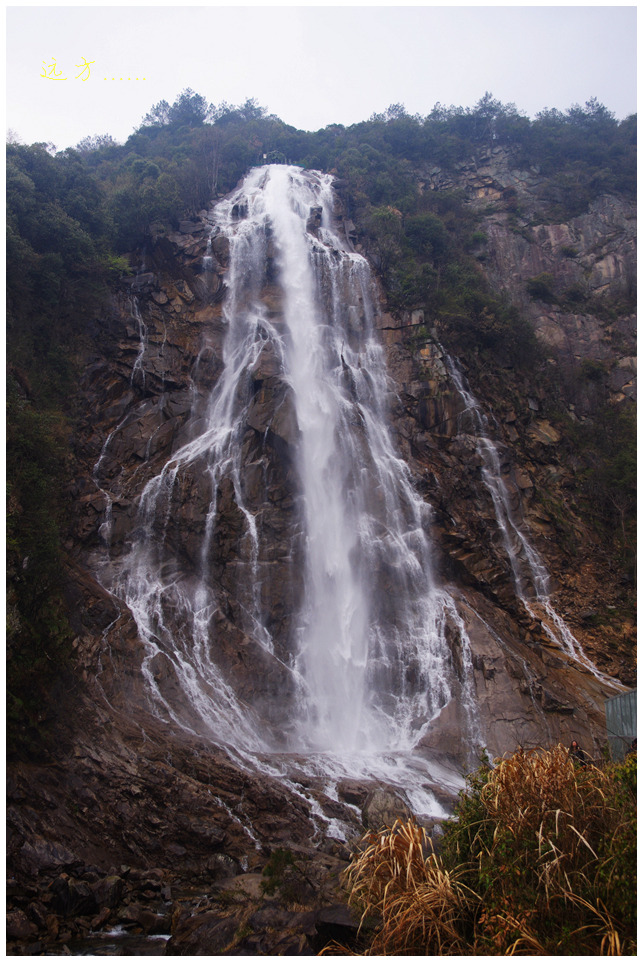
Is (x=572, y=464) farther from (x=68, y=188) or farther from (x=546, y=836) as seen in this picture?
(x=68, y=188)

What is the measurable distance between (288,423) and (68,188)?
53.8 ft

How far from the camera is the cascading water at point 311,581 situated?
15984 mm

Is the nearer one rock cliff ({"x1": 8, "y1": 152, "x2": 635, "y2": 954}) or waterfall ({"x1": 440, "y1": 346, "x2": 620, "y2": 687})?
rock cliff ({"x1": 8, "y1": 152, "x2": 635, "y2": 954})

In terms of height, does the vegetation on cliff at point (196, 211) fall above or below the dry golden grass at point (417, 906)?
above

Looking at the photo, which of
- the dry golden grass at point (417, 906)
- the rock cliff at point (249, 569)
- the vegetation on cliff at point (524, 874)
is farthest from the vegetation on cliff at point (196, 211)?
the vegetation on cliff at point (524, 874)

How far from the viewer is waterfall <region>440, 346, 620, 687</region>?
19.8 metres

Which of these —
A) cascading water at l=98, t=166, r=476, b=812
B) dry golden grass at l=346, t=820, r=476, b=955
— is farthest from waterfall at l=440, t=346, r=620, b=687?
dry golden grass at l=346, t=820, r=476, b=955

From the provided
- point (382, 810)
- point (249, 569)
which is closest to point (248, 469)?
point (249, 569)

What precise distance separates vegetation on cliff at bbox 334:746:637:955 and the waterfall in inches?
586

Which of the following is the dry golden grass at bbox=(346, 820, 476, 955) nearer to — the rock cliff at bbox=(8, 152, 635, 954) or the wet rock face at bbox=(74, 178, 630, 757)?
the rock cliff at bbox=(8, 152, 635, 954)

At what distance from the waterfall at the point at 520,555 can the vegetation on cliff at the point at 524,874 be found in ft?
48.8

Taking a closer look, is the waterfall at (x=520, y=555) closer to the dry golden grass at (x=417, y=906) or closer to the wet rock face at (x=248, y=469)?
the wet rock face at (x=248, y=469)

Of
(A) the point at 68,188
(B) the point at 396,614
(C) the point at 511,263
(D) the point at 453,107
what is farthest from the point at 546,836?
(D) the point at 453,107

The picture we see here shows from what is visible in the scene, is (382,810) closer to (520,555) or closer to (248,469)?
(248,469)
